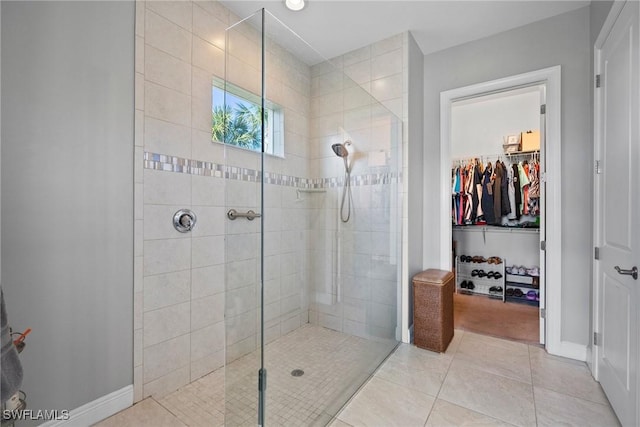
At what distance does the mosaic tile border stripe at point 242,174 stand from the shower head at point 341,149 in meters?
0.15

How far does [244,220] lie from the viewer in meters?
1.31

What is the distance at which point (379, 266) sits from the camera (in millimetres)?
2262

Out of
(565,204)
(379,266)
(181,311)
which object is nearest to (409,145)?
(379,266)

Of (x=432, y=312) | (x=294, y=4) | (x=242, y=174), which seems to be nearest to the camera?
(x=242, y=174)

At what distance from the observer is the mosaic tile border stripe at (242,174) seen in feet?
4.23

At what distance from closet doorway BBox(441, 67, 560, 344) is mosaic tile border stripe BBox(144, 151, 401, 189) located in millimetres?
2060

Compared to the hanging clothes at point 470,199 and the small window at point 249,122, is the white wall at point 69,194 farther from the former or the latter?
the hanging clothes at point 470,199

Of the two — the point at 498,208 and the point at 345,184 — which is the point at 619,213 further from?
the point at 498,208

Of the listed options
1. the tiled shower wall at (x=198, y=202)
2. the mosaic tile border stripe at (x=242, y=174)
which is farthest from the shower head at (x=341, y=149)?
the tiled shower wall at (x=198, y=202)

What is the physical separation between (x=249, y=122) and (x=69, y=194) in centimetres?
97

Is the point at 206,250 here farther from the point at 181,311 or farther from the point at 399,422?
the point at 399,422

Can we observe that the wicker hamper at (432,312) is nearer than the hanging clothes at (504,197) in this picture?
Yes

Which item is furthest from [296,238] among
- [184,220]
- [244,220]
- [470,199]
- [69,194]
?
[470,199]

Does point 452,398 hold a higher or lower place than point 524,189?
lower
